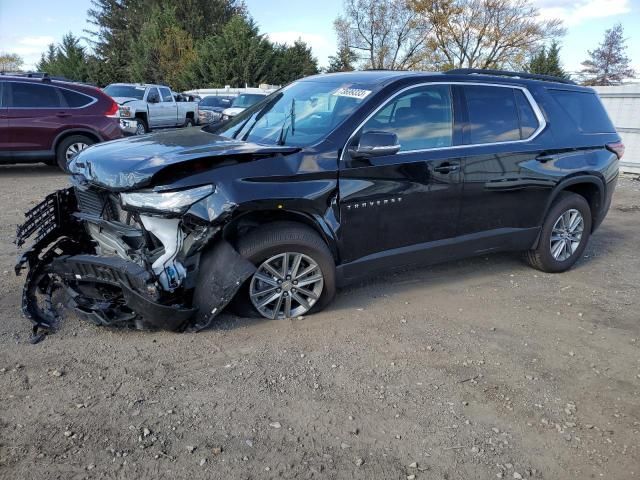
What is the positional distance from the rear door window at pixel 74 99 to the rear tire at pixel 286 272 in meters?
8.04

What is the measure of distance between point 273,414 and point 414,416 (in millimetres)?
803

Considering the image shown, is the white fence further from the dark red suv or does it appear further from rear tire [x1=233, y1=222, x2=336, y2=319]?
rear tire [x1=233, y1=222, x2=336, y2=319]

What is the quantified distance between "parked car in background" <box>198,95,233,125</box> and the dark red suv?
→ 36.7ft

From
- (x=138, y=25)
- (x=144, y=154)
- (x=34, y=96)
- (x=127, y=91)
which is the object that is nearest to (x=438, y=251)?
(x=144, y=154)

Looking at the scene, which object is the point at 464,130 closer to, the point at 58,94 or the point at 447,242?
the point at 447,242

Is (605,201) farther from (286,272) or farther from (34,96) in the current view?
(34,96)

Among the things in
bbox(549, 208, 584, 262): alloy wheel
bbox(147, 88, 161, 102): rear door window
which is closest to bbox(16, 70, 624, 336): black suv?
bbox(549, 208, 584, 262): alloy wheel

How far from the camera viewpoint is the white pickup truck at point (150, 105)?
58.7ft

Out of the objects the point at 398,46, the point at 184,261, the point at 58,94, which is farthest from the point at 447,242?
the point at 398,46

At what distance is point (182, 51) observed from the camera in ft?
139

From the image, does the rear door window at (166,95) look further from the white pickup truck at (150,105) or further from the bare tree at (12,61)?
the bare tree at (12,61)

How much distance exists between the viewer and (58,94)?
33.5 ft

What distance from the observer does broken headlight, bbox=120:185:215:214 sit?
354 cm

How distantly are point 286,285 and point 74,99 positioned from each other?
27.1 feet
